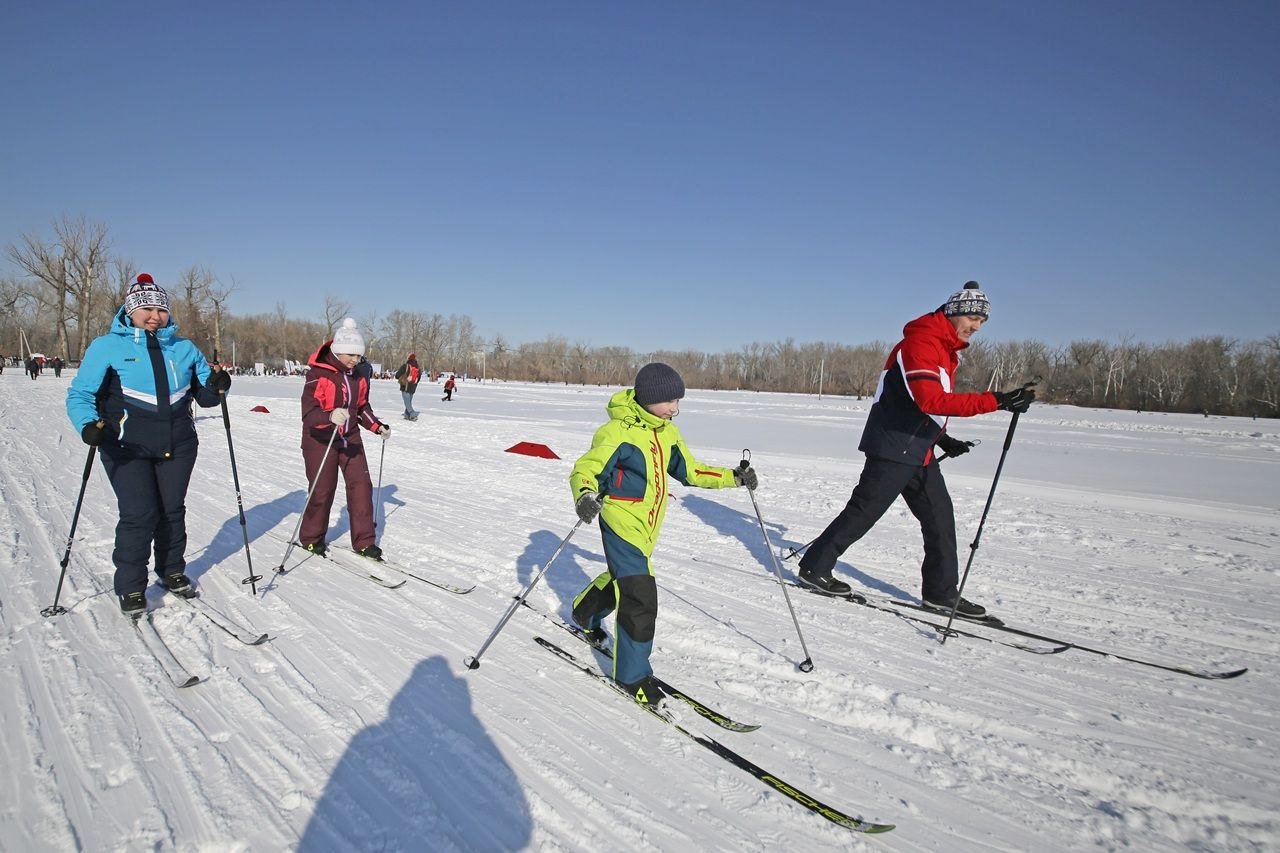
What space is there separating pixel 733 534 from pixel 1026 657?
3101 millimetres

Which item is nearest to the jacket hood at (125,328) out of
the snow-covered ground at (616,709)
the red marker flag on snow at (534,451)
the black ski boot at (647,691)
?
the snow-covered ground at (616,709)

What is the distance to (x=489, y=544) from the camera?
579cm

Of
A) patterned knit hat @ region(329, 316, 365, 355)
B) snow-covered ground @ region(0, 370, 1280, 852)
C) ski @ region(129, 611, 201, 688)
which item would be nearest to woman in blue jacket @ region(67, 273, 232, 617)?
ski @ region(129, 611, 201, 688)

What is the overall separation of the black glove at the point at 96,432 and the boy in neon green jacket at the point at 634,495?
116 inches

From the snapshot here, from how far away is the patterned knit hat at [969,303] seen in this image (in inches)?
169

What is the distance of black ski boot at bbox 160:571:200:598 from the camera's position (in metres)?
4.17

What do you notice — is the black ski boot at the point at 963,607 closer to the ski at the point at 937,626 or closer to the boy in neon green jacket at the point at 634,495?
the ski at the point at 937,626

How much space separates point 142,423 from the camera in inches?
155

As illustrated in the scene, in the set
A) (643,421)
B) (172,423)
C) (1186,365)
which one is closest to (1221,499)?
(643,421)

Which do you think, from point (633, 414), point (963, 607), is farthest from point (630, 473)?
point (963, 607)

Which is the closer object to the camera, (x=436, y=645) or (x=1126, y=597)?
(x=436, y=645)

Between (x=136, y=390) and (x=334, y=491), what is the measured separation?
1.72 meters

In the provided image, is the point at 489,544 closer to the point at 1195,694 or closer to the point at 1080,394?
the point at 1195,694

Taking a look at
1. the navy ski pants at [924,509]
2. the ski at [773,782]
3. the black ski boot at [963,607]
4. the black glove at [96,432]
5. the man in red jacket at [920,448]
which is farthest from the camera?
the navy ski pants at [924,509]
